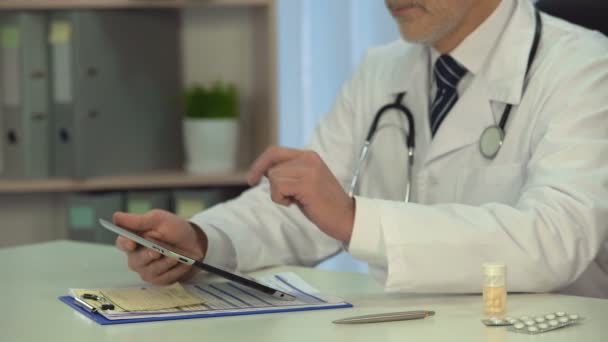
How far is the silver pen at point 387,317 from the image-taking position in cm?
128

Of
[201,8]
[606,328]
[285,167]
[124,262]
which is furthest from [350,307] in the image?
[201,8]

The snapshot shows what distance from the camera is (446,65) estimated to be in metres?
1.93

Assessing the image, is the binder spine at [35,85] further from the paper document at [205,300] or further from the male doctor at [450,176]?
the paper document at [205,300]

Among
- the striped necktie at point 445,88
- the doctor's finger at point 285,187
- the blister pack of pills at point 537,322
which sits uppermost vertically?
the striped necktie at point 445,88

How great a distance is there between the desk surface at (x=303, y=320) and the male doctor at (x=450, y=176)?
0.05 m

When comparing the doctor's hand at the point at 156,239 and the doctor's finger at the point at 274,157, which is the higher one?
the doctor's finger at the point at 274,157

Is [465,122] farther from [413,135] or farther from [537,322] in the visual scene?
[537,322]

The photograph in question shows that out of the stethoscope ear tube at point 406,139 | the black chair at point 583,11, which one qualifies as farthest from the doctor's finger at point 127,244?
the black chair at point 583,11

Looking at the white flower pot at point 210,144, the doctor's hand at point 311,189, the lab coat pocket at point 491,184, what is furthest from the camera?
the white flower pot at point 210,144

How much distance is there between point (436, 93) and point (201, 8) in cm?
144

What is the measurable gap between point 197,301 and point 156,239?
0.25m

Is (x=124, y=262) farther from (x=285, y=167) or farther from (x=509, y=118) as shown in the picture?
(x=509, y=118)

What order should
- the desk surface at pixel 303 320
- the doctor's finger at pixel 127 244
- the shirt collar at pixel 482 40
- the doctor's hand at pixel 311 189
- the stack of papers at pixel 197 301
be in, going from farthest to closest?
the shirt collar at pixel 482 40 < the doctor's finger at pixel 127 244 < the doctor's hand at pixel 311 189 < the stack of papers at pixel 197 301 < the desk surface at pixel 303 320

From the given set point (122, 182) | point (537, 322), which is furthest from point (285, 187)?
point (122, 182)
